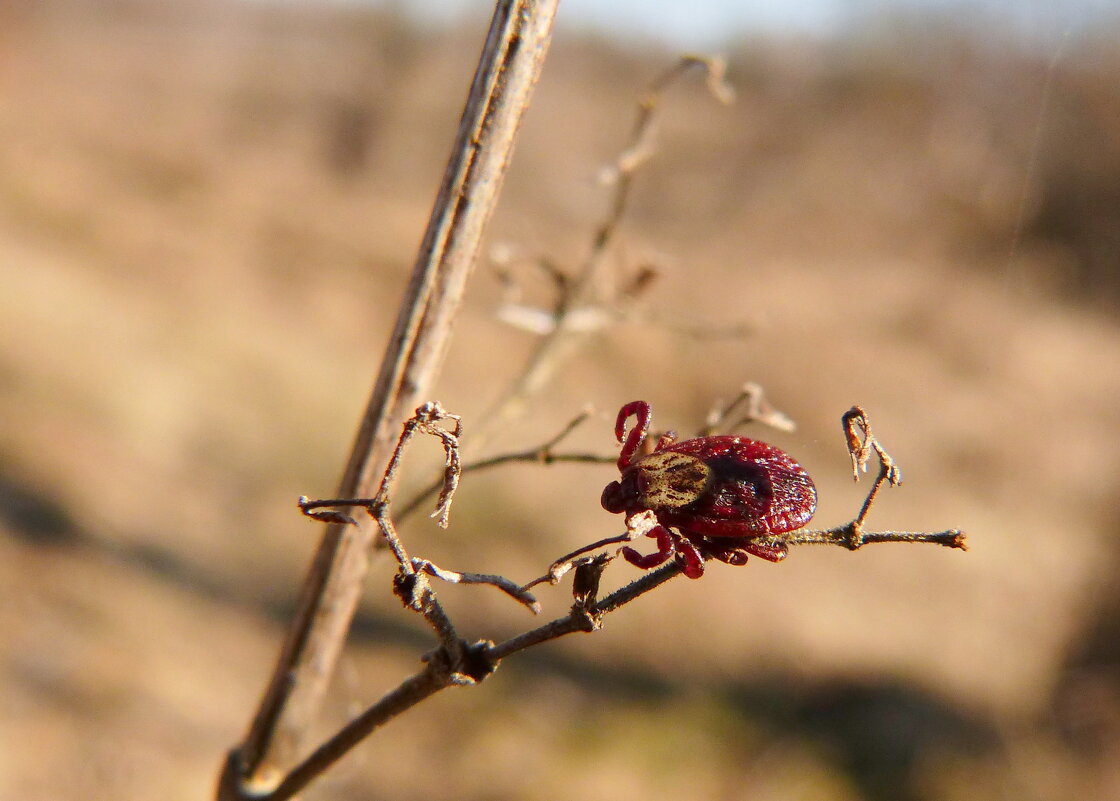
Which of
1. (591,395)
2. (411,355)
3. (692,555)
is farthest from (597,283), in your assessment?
(591,395)

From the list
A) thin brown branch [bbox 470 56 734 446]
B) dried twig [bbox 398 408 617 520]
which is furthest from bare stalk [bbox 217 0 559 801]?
thin brown branch [bbox 470 56 734 446]

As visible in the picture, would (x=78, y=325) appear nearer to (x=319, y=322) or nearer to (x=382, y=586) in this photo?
(x=319, y=322)

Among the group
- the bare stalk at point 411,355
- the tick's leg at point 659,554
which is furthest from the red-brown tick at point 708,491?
the bare stalk at point 411,355

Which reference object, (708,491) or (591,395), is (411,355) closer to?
(708,491)

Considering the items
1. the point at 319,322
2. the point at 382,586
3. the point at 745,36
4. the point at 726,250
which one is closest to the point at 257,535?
the point at 382,586

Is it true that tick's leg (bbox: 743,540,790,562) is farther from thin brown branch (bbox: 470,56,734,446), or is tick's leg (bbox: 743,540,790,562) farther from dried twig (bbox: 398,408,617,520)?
thin brown branch (bbox: 470,56,734,446)

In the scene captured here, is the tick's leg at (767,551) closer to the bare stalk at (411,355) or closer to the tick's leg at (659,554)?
the tick's leg at (659,554)
